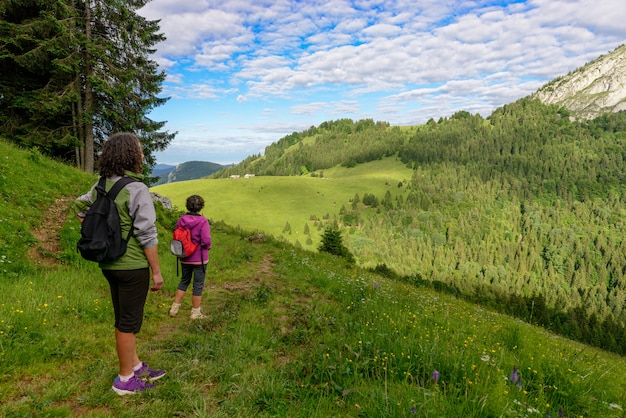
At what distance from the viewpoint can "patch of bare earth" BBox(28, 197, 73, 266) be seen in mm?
9229

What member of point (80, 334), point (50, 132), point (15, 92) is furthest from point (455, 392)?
point (15, 92)

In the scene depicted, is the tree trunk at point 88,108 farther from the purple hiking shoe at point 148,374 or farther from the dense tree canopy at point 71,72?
the purple hiking shoe at point 148,374

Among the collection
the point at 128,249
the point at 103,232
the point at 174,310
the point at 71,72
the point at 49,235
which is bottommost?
the point at 174,310

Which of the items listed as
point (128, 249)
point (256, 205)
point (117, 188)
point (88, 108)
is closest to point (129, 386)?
point (128, 249)

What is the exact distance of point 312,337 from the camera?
6.64m

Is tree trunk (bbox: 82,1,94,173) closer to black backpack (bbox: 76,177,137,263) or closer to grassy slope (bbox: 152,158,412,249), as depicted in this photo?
black backpack (bbox: 76,177,137,263)

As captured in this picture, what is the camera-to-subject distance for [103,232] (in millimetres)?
3926

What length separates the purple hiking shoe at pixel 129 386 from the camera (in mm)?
4352

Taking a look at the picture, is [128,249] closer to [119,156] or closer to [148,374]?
[119,156]

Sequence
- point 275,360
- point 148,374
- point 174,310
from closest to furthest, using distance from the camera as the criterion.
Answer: point 148,374 < point 275,360 < point 174,310

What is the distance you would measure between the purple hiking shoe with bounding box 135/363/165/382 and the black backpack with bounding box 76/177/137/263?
6.19 feet

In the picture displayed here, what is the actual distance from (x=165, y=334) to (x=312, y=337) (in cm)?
335

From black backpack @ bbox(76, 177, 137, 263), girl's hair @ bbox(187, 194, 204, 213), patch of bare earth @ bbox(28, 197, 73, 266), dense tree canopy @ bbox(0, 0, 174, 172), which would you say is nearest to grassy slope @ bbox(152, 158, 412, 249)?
dense tree canopy @ bbox(0, 0, 174, 172)

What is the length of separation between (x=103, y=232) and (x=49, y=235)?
874 cm
